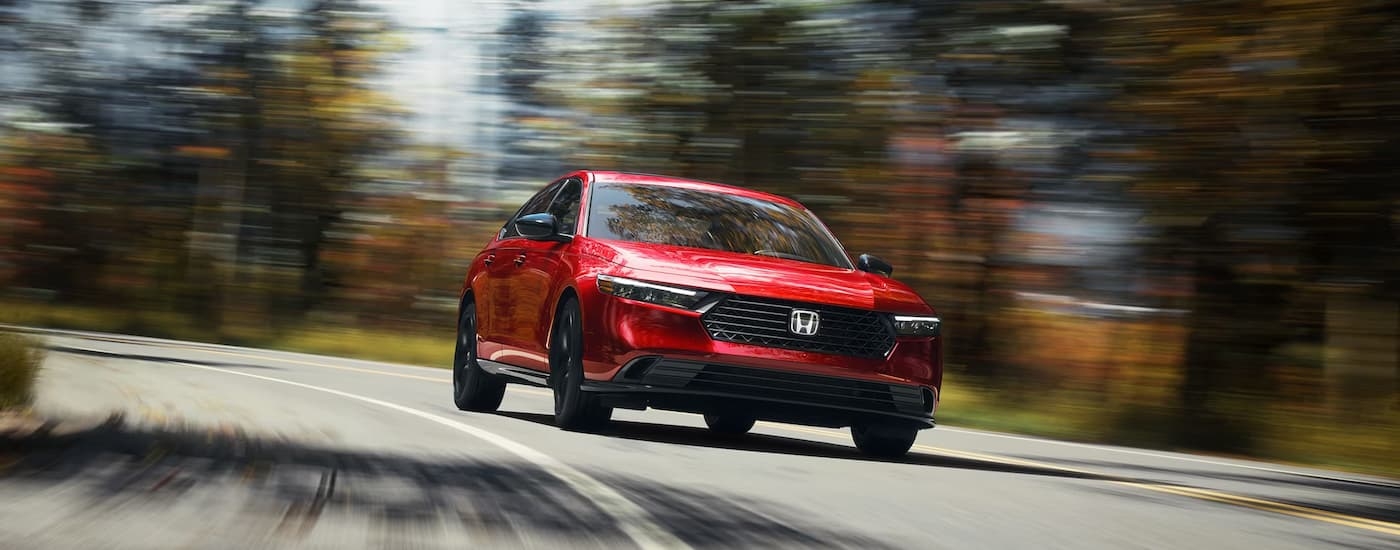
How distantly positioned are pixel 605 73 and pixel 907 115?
8591 millimetres

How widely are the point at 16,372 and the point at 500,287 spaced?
319cm

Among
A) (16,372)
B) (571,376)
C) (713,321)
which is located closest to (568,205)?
(571,376)

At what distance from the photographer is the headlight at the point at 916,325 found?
9750 mm

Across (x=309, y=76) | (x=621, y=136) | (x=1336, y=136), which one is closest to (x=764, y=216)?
(x=1336, y=136)

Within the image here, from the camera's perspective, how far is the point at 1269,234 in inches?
723

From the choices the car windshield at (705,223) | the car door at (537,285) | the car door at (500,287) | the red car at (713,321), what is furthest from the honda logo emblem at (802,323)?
the car door at (500,287)

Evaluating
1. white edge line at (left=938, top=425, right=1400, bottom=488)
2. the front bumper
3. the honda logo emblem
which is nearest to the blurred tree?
white edge line at (left=938, top=425, right=1400, bottom=488)

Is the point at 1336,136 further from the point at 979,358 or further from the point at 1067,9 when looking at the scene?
the point at 979,358

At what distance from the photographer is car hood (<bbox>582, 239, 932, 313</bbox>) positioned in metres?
9.47

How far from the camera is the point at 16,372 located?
10.4 meters

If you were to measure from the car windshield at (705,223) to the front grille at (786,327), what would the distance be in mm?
1040

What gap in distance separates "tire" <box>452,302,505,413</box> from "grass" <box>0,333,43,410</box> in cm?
298

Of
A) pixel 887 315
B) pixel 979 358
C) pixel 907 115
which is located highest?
pixel 907 115

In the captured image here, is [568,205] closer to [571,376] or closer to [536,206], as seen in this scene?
[536,206]
